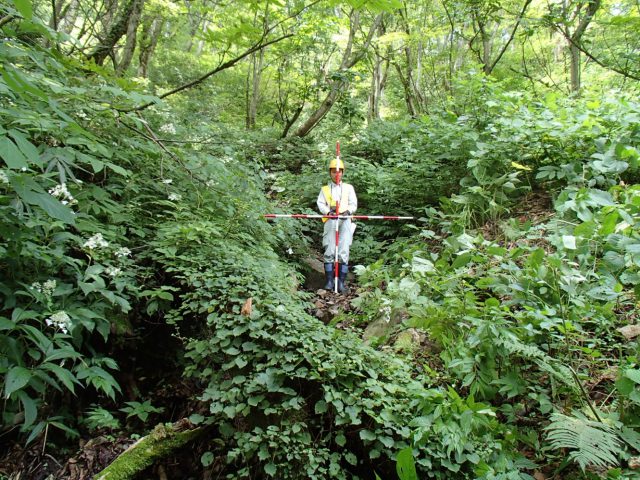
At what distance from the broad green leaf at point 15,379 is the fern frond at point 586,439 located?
2759 mm

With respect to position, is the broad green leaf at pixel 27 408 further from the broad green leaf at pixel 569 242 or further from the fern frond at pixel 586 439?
the broad green leaf at pixel 569 242

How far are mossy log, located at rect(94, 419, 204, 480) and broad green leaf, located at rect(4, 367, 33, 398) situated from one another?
805 millimetres

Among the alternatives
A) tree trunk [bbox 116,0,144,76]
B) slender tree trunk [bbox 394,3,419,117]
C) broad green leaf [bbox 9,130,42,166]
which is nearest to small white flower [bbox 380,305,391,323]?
broad green leaf [bbox 9,130,42,166]

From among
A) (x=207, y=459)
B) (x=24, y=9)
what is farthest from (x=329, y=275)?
(x=24, y=9)

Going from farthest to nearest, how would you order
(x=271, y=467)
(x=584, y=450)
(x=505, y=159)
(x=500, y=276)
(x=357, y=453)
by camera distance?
(x=505, y=159) < (x=500, y=276) < (x=357, y=453) < (x=271, y=467) < (x=584, y=450)

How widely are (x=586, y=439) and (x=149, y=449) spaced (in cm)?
258

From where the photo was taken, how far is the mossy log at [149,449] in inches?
96.3

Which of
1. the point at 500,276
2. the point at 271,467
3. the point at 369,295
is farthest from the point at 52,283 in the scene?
the point at 500,276

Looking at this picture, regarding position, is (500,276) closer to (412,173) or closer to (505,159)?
(505,159)

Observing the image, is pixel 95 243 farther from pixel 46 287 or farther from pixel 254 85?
pixel 254 85

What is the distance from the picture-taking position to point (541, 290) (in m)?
2.90

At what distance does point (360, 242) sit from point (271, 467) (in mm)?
5176

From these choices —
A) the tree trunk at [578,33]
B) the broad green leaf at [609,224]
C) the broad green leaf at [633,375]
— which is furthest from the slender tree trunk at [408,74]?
the broad green leaf at [633,375]

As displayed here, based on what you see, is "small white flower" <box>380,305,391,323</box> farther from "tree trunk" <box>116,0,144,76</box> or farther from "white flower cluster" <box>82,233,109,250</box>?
"tree trunk" <box>116,0,144,76</box>
